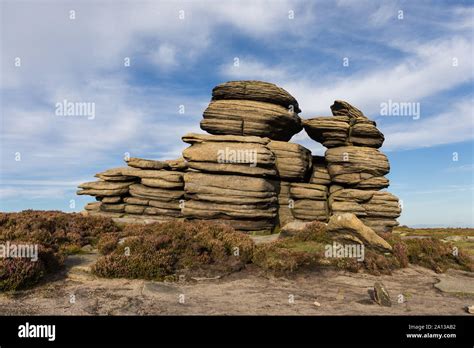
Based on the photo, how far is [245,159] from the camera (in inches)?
1399

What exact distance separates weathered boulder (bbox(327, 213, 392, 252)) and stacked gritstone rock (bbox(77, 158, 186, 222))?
21726mm

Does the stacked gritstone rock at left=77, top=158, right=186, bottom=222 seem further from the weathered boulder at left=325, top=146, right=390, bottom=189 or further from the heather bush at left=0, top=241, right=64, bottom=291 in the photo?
the heather bush at left=0, top=241, right=64, bottom=291

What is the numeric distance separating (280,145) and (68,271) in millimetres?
29531

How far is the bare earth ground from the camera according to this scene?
9.79 meters

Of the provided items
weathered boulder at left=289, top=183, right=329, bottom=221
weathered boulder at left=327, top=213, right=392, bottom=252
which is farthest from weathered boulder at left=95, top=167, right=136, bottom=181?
weathered boulder at left=327, top=213, right=392, bottom=252

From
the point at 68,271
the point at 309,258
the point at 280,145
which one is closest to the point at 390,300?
the point at 309,258

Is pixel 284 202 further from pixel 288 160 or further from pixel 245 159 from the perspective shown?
pixel 245 159

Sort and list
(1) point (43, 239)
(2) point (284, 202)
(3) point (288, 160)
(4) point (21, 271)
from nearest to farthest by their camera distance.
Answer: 1. (4) point (21, 271)
2. (1) point (43, 239)
3. (2) point (284, 202)
4. (3) point (288, 160)

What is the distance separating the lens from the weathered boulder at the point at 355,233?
58.7 feet

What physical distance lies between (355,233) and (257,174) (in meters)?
18.0

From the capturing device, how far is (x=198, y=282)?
1379 cm

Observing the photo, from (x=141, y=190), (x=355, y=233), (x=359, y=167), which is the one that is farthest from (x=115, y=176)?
(x=355, y=233)

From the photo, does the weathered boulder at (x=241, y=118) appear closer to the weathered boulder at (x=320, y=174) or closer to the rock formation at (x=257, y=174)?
the rock formation at (x=257, y=174)
